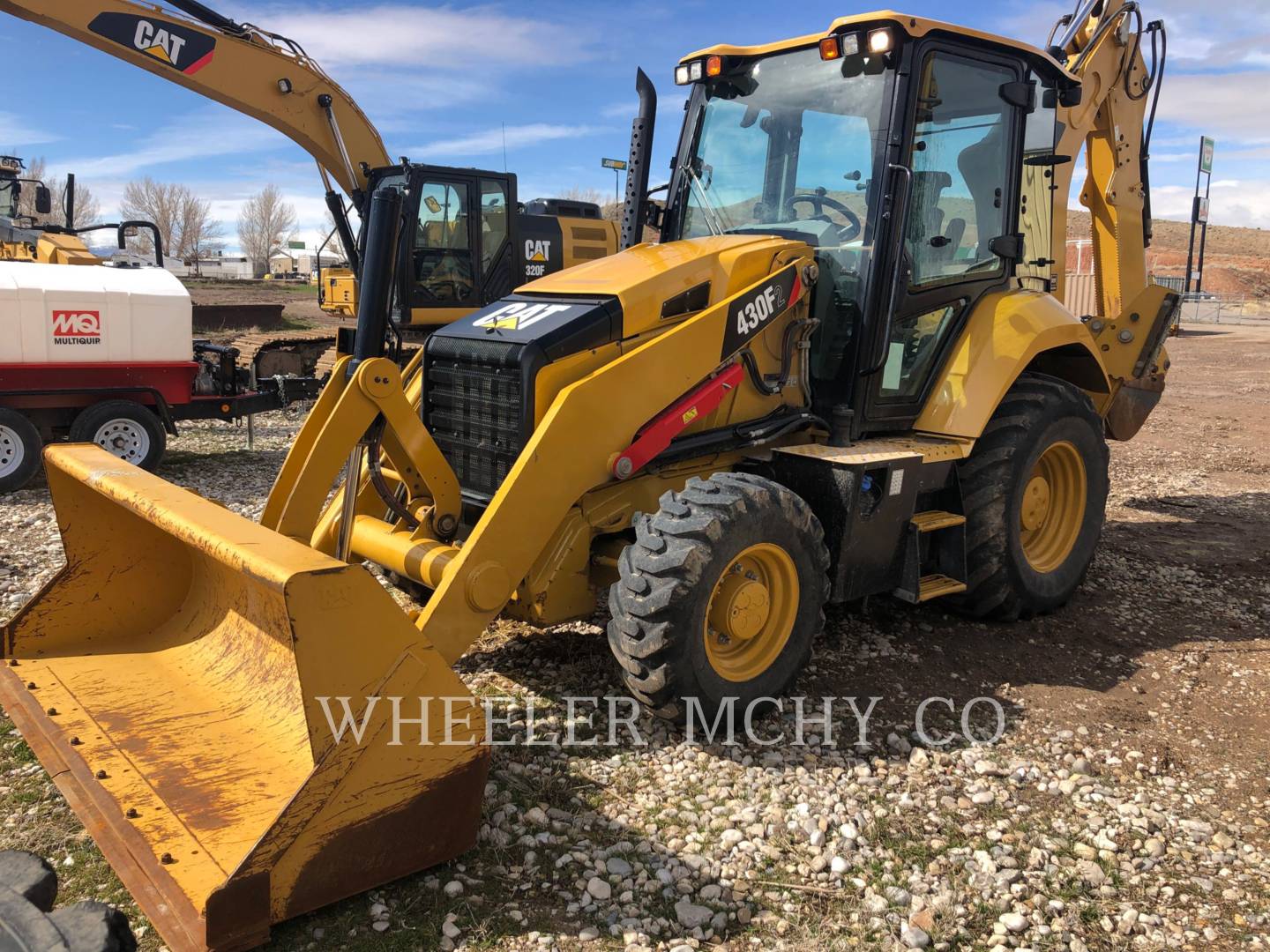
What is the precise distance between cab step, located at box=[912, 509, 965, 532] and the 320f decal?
28.2 ft

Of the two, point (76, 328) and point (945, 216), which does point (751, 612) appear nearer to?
point (945, 216)

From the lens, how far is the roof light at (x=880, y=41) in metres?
4.51

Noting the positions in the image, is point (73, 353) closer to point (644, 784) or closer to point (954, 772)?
point (644, 784)

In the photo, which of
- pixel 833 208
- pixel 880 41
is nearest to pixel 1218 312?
pixel 833 208

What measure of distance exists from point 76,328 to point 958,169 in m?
7.23

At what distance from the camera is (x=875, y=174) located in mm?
4723

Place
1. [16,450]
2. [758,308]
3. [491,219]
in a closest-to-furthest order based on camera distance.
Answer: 1. [758,308]
2. [16,450]
3. [491,219]

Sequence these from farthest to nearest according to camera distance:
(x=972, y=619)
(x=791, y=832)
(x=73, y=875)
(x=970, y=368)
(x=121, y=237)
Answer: (x=121, y=237), (x=972, y=619), (x=970, y=368), (x=791, y=832), (x=73, y=875)

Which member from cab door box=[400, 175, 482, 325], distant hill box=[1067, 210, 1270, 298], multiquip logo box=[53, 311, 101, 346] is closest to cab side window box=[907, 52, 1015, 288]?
multiquip logo box=[53, 311, 101, 346]

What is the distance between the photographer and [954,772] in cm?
397

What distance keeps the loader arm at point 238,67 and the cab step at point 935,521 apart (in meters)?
8.63

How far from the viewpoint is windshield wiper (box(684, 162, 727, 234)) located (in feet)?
17.5

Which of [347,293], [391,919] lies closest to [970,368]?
[391,919]

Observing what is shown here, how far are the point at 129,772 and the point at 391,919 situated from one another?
992mm
